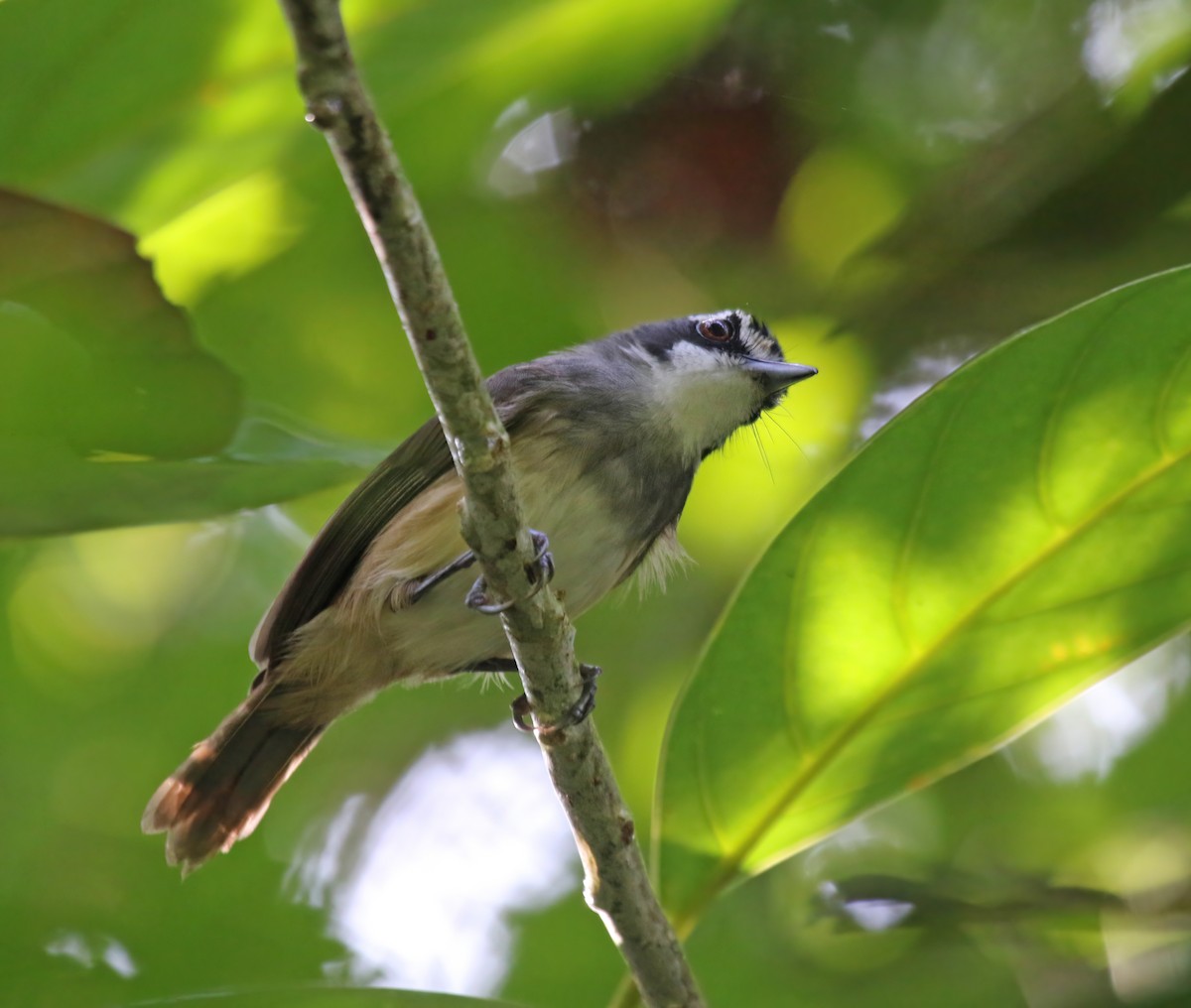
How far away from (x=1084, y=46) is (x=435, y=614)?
201 centimetres

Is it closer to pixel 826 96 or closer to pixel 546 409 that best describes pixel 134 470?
pixel 546 409

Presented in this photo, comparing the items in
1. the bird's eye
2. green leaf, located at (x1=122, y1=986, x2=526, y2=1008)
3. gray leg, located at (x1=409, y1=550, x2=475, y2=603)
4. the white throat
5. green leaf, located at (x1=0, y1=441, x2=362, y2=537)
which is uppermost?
the bird's eye

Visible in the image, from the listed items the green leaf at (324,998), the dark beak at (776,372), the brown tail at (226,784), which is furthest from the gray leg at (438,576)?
the dark beak at (776,372)

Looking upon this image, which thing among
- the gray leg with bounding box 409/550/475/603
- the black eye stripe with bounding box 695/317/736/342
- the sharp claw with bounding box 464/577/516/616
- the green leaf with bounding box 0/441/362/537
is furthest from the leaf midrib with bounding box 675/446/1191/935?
the black eye stripe with bounding box 695/317/736/342

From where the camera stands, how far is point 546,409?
2986mm

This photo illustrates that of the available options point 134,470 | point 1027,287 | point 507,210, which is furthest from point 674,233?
point 134,470

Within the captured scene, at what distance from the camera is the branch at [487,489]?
1.25 metres

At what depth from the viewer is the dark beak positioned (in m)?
3.16

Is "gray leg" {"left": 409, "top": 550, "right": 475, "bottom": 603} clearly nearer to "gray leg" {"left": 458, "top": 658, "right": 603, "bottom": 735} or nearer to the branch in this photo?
"gray leg" {"left": 458, "top": 658, "right": 603, "bottom": 735}

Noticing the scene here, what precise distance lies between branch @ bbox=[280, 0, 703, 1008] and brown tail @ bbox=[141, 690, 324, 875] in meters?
1.19

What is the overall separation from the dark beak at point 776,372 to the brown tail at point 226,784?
4.42 ft

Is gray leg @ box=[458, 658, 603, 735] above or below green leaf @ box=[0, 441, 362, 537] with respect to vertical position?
below

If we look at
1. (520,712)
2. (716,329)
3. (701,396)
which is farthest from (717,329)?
(520,712)

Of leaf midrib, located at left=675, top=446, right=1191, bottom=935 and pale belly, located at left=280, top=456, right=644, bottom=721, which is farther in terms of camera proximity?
pale belly, located at left=280, top=456, right=644, bottom=721
